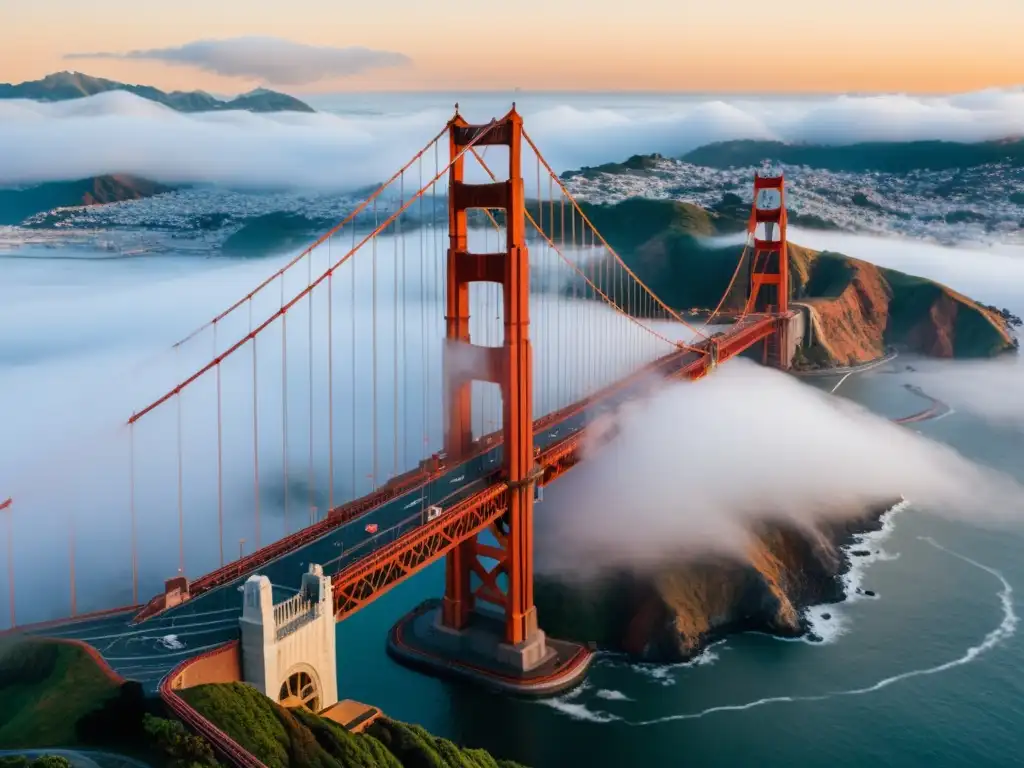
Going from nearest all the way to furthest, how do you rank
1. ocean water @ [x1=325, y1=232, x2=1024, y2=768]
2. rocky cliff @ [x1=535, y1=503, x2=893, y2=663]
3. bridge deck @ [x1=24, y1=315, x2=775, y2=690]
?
bridge deck @ [x1=24, y1=315, x2=775, y2=690] < ocean water @ [x1=325, y1=232, x2=1024, y2=768] < rocky cliff @ [x1=535, y1=503, x2=893, y2=663]

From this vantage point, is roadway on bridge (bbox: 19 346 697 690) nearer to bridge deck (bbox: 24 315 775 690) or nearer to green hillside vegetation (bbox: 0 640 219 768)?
bridge deck (bbox: 24 315 775 690)

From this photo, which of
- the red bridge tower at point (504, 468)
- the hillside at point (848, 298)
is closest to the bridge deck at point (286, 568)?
the red bridge tower at point (504, 468)

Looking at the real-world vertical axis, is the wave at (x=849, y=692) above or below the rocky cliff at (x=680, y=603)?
below

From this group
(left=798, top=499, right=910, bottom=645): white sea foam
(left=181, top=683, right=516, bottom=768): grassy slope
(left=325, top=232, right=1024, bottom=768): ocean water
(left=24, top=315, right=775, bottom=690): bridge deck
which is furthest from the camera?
→ (left=798, top=499, right=910, bottom=645): white sea foam

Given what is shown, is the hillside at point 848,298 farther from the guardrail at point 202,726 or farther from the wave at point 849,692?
the guardrail at point 202,726

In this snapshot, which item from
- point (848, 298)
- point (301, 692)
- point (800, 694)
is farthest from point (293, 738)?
point (848, 298)

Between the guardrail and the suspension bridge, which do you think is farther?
the suspension bridge

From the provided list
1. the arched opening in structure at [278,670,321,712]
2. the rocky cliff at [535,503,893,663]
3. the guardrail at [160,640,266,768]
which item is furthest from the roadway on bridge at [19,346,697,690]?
the rocky cliff at [535,503,893,663]

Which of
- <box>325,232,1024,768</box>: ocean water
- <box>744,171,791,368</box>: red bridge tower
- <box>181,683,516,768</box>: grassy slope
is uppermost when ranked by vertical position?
<box>744,171,791,368</box>: red bridge tower
